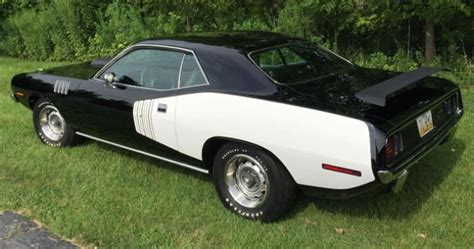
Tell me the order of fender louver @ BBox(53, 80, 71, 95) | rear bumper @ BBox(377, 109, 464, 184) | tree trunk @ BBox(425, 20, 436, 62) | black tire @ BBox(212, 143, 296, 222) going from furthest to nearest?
1. tree trunk @ BBox(425, 20, 436, 62)
2. fender louver @ BBox(53, 80, 71, 95)
3. black tire @ BBox(212, 143, 296, 222)
4. rear bumper @ BBox(377, 109, 464, 184)

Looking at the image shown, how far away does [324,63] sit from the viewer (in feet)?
14.5

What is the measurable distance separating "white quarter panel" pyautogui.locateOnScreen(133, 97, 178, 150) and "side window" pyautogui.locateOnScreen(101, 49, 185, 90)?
0.18 metres

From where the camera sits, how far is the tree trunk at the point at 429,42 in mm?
8375

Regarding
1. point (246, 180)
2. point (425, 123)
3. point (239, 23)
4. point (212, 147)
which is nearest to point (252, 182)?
point (246, 180)

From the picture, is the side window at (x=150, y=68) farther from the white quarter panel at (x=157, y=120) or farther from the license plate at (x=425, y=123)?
the license plate at (x=425, y=123)

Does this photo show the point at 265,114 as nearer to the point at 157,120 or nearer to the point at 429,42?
the point at 157,120

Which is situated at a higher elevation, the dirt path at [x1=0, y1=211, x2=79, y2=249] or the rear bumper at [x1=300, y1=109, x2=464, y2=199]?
the rear bumper at [x1=300, y1=109, x2=464, y2=199]

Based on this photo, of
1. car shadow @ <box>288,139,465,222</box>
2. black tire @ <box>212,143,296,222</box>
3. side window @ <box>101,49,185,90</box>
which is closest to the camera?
black tire @ <box>212,143,296,222</box>

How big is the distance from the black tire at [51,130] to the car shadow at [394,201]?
2760 mm

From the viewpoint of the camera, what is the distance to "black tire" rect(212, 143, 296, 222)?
3.57m

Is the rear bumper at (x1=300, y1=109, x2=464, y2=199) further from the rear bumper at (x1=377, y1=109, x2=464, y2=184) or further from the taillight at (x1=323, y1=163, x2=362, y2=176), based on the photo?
the taillight at (x1=323, y1=163, x2=362, y2=176)

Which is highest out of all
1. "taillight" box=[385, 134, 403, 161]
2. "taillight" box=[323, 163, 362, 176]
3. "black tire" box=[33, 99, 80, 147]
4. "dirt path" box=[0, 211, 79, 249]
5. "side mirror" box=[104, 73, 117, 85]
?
"side mirror" box=[104, 73, 117, 85]

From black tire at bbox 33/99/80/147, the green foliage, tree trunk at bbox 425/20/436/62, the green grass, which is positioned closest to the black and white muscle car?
the green grass

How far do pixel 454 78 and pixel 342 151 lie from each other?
18.3ft
